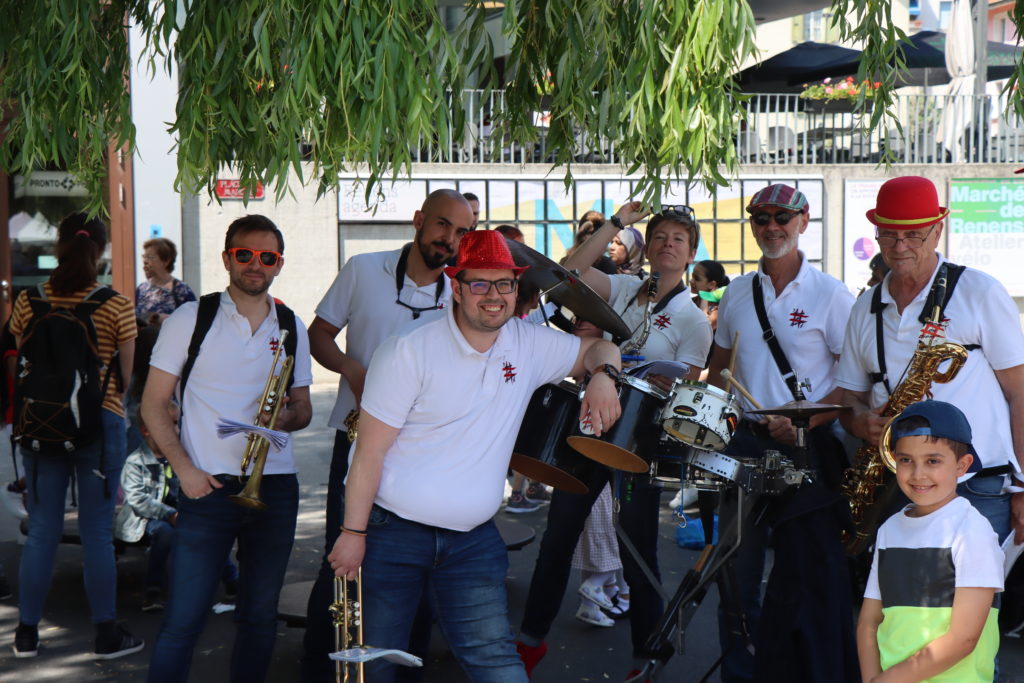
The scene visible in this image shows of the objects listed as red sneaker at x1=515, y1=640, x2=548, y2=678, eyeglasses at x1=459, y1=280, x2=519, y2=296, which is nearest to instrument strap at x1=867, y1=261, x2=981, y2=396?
eyeglasses at x1=459, y1=280, x2=519, y2=296

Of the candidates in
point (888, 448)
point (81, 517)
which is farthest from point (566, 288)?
point (81, 517)

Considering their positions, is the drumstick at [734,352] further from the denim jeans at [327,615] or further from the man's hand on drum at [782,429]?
the denim jeans at [327,615]

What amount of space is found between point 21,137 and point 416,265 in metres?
1.56

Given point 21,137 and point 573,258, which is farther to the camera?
point 573,258

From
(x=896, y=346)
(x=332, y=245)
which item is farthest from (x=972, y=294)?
(x=332, y=245)

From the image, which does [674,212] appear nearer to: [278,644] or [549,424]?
[549,424]

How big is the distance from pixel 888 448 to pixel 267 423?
6.98ft

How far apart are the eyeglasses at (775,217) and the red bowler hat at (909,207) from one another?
2.28ft

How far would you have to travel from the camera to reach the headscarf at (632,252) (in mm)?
6359

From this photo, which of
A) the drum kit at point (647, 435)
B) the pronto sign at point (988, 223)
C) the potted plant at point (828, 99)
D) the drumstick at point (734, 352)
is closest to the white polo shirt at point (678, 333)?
the drumstick at point (734, 352)

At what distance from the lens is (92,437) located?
4.97 m

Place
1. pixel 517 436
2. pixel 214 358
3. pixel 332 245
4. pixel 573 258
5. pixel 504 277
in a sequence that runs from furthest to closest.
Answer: pixel 332 245, pixel 573 258, pixel 214 358, pixel 517 436, pixel 504 277

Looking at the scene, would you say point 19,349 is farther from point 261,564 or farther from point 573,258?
point 573,258

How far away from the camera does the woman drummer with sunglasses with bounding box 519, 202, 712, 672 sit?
4.72 metres
